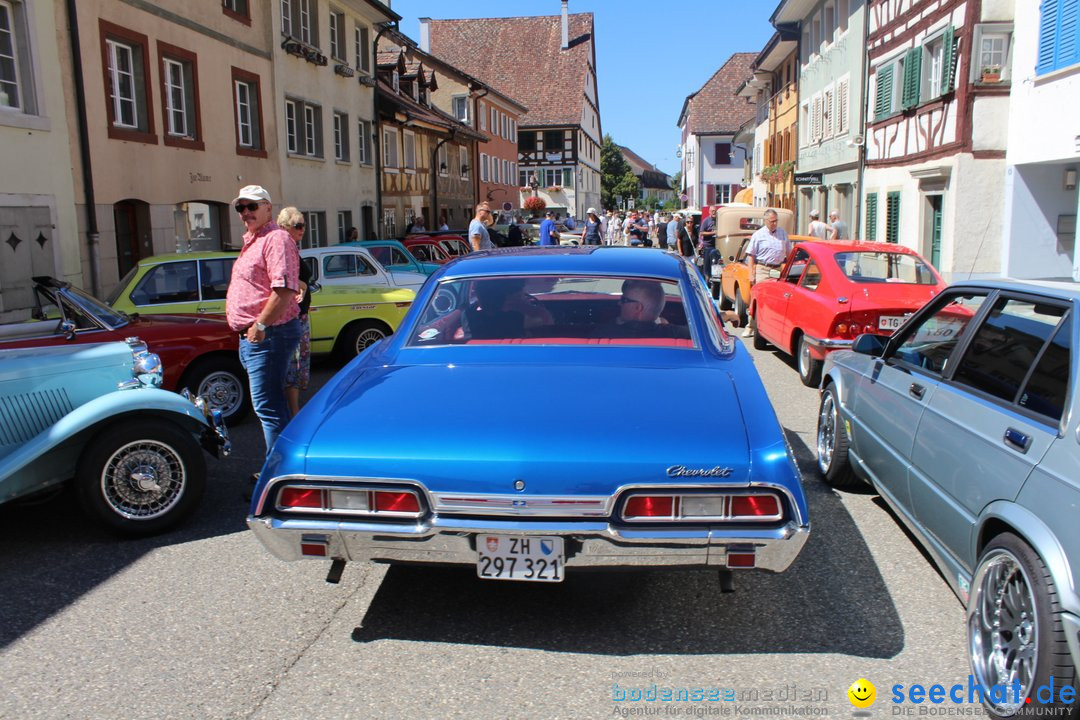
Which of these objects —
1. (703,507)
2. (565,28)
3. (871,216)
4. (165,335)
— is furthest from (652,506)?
(565,28)

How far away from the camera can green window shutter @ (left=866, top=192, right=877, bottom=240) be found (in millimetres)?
23781

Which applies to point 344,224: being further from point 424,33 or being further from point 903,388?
point 424,33

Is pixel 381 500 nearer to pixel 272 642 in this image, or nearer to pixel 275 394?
pixel 272 642

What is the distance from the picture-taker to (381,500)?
3.35 metres

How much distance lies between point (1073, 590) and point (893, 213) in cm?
2099

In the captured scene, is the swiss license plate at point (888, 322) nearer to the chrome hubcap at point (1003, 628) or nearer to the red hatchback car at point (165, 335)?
the chrome hubcap at point (1003, 628)

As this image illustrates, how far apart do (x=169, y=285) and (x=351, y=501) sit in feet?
23.2

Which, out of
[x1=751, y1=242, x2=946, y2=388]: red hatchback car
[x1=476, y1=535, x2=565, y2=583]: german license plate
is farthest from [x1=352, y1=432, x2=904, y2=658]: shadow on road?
[x1=751, y1=242, x2=946, y2=388]: red hatchback car

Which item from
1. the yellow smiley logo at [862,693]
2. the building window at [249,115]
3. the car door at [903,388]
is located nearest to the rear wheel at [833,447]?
the car door at [903,388]

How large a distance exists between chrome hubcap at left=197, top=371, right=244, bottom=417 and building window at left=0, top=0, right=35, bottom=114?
668 cm

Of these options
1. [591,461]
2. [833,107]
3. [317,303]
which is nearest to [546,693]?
[591,461]

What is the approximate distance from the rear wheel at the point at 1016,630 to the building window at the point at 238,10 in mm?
17898

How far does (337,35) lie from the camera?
79.6 feet

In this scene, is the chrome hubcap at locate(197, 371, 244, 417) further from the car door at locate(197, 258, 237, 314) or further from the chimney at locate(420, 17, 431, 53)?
the chimney at locate(420, 17, 431, 53)
